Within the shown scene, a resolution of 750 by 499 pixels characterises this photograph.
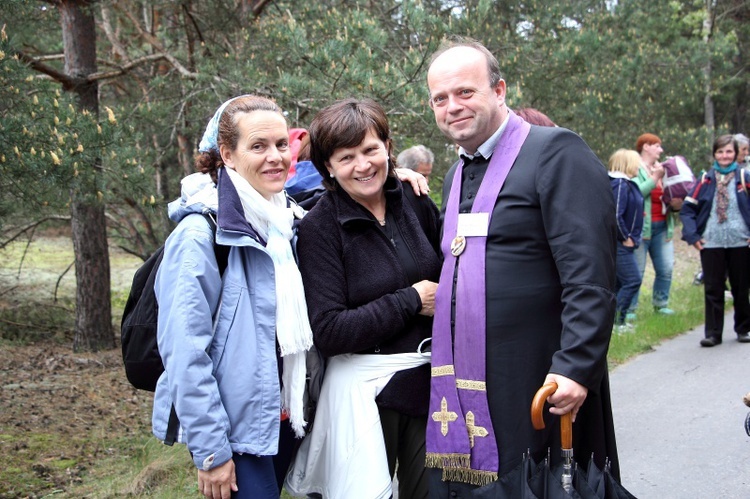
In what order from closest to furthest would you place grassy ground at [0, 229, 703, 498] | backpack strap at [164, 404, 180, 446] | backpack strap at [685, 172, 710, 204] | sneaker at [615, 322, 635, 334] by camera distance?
1. backpack strap at [164, 404, 180, 446]
2. grassy ground at [0, 229, 703, 498]
3. backpack strap at [685, 172, 710, 204]
4. sneaker at [615, 322, 635, 334]

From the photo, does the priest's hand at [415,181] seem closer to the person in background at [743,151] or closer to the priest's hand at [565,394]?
the priest's hand at [565,394]

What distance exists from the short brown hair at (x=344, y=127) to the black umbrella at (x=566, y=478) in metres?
1.11

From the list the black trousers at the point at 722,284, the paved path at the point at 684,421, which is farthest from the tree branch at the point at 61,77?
the black trousers at the point at 722,284

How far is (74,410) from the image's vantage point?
233 inches

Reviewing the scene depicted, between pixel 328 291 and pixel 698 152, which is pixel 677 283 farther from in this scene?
pixel 328 291

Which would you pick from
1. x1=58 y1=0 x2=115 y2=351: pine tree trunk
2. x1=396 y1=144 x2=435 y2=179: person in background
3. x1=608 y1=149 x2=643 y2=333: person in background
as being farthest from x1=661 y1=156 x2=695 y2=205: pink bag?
x1=58 y1=0 x2=115 y2=351: pine tree trunk

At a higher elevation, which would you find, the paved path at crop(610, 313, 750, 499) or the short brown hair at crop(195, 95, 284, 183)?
the short brown hair at crop(195, 95, 284, 183)

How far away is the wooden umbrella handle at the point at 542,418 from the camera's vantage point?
6.95 ft

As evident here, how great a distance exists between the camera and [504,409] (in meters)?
2.39

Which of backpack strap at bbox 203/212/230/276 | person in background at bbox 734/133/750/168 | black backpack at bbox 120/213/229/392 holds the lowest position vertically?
black backpack at bbox 120/213/229/392

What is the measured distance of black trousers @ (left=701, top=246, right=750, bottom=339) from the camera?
6801 millimetres

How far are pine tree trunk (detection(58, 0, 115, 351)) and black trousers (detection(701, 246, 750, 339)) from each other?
626 cm

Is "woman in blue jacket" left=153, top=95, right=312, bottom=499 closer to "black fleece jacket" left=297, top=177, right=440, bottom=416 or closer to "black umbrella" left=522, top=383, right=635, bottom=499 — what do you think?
"black fleece jacket" left=297, top=177, right=440, bottom=416

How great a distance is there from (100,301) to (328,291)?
628cm
